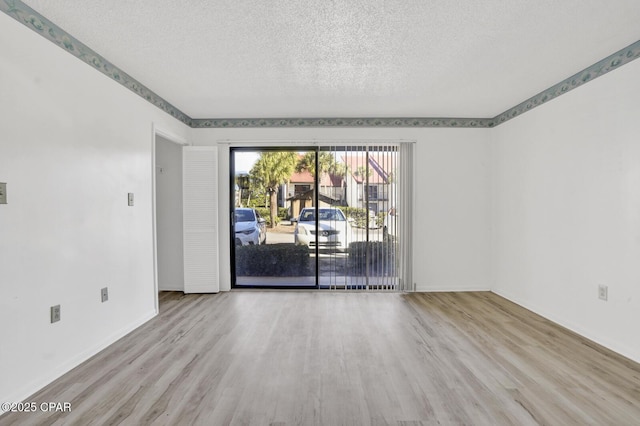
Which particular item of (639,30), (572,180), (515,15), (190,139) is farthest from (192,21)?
(572,180)

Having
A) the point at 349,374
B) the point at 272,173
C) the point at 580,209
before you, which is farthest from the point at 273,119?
the point at 580,209

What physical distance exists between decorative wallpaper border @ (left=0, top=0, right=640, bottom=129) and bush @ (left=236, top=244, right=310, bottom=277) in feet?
5.88

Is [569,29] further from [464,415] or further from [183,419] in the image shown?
[183,419]

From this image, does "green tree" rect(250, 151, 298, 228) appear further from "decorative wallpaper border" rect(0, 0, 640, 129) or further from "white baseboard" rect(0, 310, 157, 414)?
"white baseboard" rect(0, 310, 157, 414)

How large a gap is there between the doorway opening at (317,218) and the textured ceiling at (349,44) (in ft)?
3.46

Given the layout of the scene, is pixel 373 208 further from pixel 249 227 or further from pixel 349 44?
pixel 349 44

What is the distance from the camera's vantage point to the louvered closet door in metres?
4.25

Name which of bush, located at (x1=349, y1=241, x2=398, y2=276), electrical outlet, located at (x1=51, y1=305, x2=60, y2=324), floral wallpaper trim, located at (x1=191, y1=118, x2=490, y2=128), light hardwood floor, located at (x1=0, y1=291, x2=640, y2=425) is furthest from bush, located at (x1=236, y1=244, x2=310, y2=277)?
electrical outlet, located at (x1=51, y1=305, x2=60, y2=324)

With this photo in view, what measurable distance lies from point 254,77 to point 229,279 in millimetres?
2783

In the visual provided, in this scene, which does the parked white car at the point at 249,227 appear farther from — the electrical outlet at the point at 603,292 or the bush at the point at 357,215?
the electrical outlet at the point at 603,292

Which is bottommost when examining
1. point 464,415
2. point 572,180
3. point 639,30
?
point 464,415

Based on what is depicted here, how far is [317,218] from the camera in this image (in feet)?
14.6

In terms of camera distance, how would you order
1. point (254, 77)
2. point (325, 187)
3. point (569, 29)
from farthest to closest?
point (325, 187), point (254, 77), point (569, 29)

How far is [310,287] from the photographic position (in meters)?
4.45
